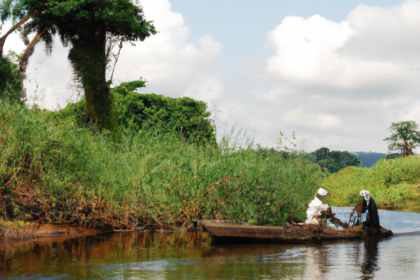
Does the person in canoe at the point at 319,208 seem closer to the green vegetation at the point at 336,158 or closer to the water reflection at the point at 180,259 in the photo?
the water reflection at the point at 180,259

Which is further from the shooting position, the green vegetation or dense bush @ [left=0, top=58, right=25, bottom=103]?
the green vegetation

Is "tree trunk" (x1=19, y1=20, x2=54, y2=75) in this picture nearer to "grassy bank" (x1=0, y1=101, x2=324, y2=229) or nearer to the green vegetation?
"grassy bank" (x1=0, y1=101, x2=324, y2=229)

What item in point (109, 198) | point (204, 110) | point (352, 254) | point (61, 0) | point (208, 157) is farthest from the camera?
point (204, 110)

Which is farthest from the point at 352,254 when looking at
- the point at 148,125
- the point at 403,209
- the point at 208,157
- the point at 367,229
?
the point at 148,125

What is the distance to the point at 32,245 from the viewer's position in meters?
8.94

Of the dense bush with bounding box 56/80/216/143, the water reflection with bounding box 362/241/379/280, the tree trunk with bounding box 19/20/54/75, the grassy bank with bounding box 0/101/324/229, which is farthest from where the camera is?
the dense bush with bounding box 56/80/216/143

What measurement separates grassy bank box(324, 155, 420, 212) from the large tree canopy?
10584 millimetres

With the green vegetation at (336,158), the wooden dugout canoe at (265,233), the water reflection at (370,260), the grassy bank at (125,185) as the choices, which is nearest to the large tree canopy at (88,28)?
the grassy bank at (125,185)

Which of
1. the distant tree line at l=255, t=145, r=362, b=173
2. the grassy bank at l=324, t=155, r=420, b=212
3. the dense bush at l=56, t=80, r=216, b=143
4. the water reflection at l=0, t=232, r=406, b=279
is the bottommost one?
the water reflection at l=0, t=232, r=406, b=279

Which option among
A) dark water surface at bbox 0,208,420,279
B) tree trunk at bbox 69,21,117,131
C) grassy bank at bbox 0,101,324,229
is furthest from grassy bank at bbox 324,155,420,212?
tree trunk at bbox 69,21,117,131

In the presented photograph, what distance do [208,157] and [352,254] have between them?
5.43 metres

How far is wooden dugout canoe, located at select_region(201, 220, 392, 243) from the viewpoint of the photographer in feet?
30.0

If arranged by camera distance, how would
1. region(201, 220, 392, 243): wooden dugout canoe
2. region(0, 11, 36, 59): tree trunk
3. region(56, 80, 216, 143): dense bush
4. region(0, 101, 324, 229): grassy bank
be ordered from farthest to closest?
region(56, 80, 216, 143): dense bush → region(0, 11, 36, 59): tree trunk → region(0, 101, 324, 229): grassy bank → region(201, 220, 392, 243): wooden dugout canoe

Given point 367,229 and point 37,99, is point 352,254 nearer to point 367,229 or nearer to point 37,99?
point 367,229
